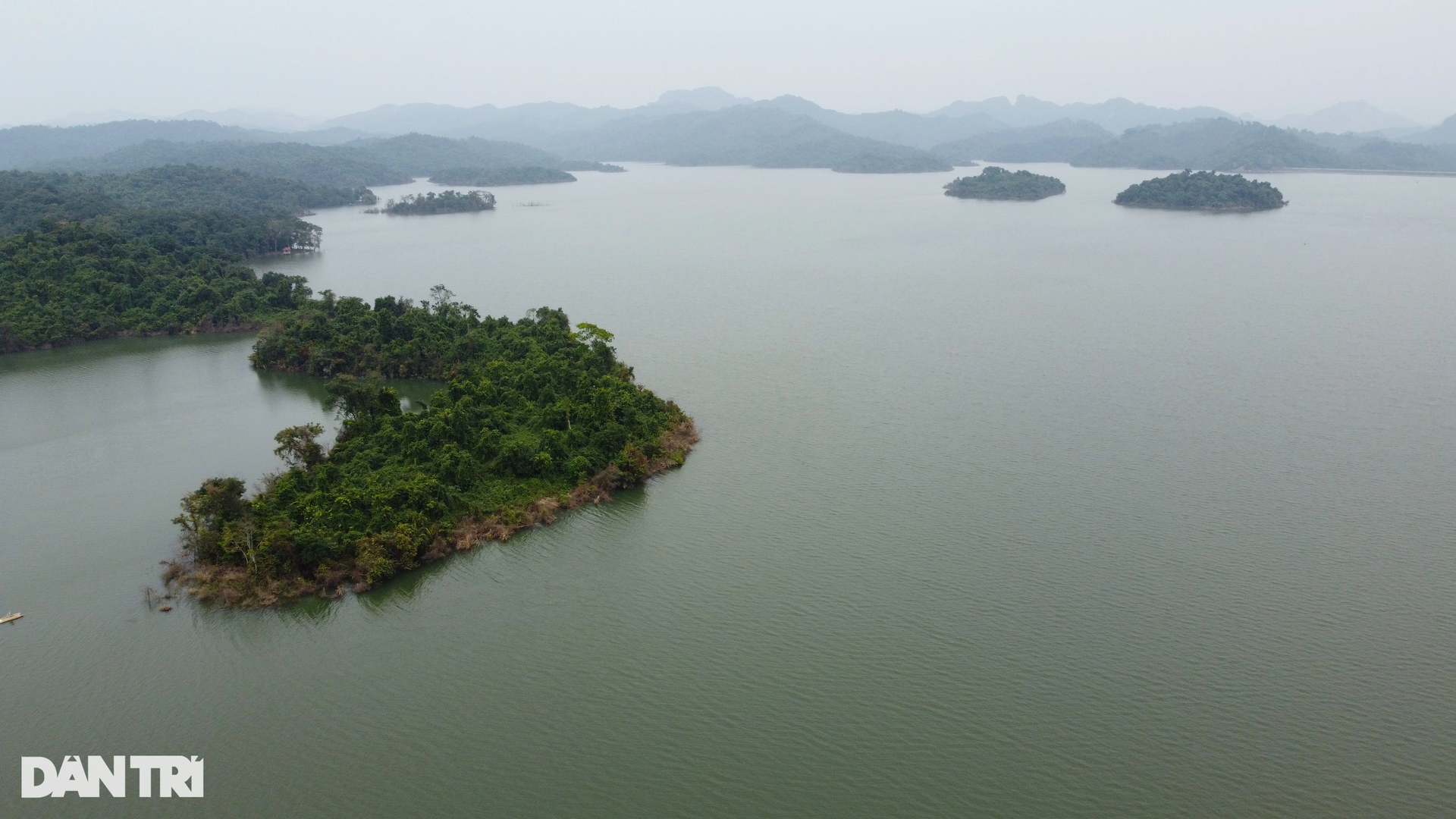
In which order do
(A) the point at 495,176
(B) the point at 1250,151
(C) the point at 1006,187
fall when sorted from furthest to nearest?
(B) the point at 1250,151
(A) the point at 495,176
(C) the point at 1006,187

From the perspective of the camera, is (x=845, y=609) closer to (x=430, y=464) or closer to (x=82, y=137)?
(x=430, y=464)

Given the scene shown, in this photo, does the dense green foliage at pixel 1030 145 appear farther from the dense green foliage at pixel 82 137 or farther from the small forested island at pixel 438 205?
the dense green foliage at pixel 82 137

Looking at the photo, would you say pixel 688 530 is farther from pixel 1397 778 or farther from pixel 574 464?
pixel 1397 778

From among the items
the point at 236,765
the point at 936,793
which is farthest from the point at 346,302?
the point at 936,793

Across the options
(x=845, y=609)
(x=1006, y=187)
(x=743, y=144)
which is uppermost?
(x=743, y=144)

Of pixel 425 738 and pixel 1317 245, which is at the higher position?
pixel 1317 245

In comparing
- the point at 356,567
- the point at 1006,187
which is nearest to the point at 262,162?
the point at 1006,187

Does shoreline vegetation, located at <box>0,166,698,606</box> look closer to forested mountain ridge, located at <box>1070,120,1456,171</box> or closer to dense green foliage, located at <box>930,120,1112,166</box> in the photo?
forested mountain ridge, located at <box>1070,120,1456,171</box>
